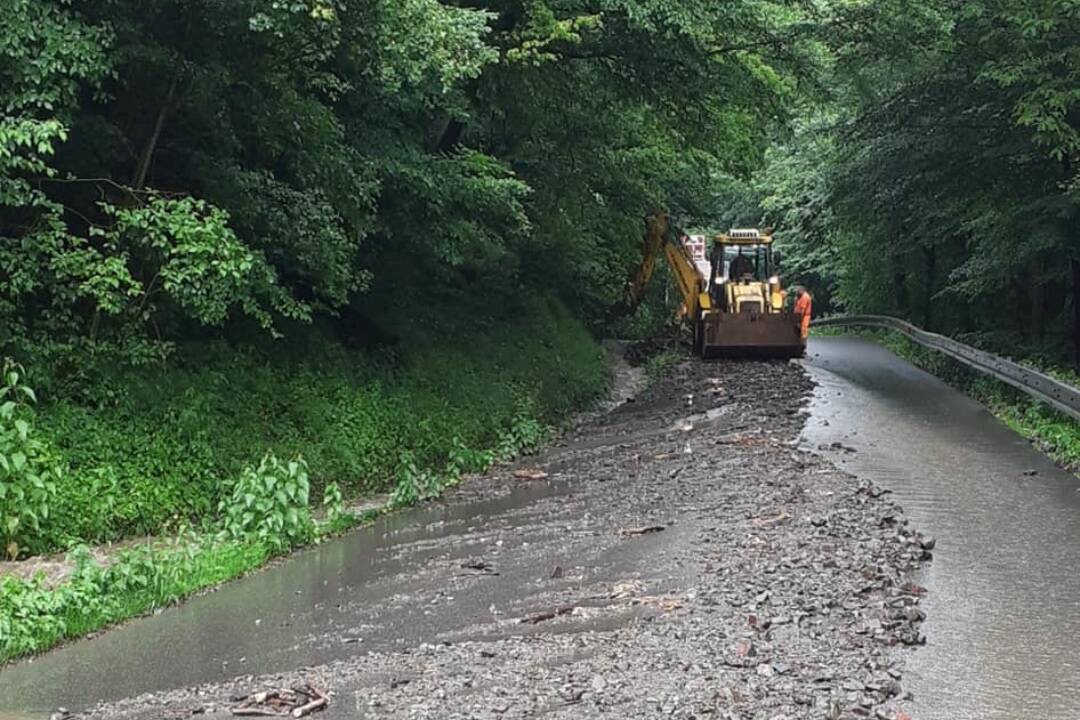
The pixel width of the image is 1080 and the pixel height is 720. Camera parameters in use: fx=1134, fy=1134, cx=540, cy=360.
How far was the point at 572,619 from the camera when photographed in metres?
7.62

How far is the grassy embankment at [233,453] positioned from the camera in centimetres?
928

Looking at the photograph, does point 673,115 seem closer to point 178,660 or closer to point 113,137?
point 113,137

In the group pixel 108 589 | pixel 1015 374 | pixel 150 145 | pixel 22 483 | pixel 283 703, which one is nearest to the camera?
pixel 283 703

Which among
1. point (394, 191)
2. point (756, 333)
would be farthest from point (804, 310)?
point (394, 191)

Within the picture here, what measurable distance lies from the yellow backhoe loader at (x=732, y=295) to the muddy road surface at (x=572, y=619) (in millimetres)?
13030

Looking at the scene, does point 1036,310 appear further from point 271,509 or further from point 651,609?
point 651,609

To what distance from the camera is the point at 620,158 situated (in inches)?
917

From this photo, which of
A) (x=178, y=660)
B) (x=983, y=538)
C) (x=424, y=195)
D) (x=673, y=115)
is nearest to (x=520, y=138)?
(x=673, y=115)

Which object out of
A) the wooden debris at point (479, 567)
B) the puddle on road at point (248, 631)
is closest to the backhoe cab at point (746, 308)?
the puddle on road at point (248, 631)

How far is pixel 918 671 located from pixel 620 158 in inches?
706

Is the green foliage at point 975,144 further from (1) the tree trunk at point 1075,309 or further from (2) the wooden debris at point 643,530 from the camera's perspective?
(2) the wooden debris at point 643,530

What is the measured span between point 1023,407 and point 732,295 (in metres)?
10.8

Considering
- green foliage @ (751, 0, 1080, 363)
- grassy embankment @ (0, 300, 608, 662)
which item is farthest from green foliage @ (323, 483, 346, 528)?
green foliage @ (751, 0, 1080, 363)

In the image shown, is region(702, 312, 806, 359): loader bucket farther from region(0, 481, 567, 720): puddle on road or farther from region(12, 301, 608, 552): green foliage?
region(0, 481, 567, 720): puddle on road
